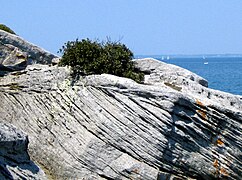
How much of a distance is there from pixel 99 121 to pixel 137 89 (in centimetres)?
171

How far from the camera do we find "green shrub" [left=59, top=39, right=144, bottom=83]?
66.2 feet

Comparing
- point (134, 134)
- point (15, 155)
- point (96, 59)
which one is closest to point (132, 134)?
point (134, 134)

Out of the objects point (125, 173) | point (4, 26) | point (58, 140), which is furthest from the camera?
point (4, 26)

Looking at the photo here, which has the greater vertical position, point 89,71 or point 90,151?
point 89,71

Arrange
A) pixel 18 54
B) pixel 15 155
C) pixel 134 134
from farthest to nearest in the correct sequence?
pixel 18 54 < pixel 134 134 < pixel 15 155

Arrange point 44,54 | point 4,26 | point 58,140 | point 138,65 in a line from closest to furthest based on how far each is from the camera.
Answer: point 58,140
point 138,65
point 44,54
point 4,26

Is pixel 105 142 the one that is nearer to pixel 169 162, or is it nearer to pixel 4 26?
pixel 169 162

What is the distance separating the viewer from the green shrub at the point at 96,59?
2019cm

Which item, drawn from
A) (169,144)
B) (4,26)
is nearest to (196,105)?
(169,144)

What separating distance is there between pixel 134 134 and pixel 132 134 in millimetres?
68

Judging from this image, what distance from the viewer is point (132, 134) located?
1820cm

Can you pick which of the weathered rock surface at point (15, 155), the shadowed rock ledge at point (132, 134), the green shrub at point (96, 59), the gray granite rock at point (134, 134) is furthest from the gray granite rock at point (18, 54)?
the weathered rock surface at point (15, 155)

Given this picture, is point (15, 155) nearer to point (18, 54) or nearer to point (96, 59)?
point (96, 59)

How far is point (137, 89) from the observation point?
60.4ft
